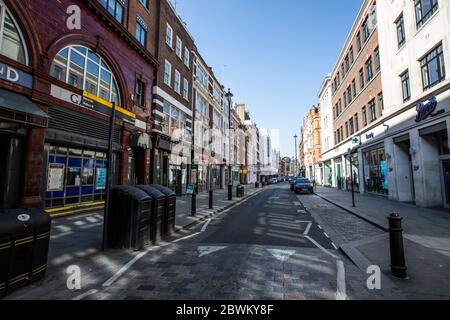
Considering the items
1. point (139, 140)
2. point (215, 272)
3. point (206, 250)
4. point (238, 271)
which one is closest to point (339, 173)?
point (139, 140)

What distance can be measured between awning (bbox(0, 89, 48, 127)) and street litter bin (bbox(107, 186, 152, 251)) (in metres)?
4.57

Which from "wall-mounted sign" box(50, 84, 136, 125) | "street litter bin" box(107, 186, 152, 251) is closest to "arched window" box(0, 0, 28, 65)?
"wall-mounted sign" box(50, 84, 136, 125)

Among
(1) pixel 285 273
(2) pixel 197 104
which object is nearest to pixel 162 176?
(2) pixel 197 104

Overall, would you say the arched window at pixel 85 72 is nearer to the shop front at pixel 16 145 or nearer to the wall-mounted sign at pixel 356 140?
the shop front at pixel 16 145

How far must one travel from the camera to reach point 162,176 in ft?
60.2

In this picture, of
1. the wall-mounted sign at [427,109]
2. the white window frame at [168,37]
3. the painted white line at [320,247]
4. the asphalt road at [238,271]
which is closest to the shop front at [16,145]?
the asphalt road at [238,271]

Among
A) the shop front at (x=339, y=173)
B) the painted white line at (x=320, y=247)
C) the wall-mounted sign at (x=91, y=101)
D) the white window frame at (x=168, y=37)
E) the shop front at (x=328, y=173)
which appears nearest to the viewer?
the painted white line at (x=320, y=247)

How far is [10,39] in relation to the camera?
26.8 ft

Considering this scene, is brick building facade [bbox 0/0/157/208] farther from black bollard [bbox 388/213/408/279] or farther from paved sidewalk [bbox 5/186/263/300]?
black bollard [bbox 388/213/408/279]

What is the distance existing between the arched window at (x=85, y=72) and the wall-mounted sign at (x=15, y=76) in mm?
1364

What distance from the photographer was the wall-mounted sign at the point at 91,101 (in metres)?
9.64
